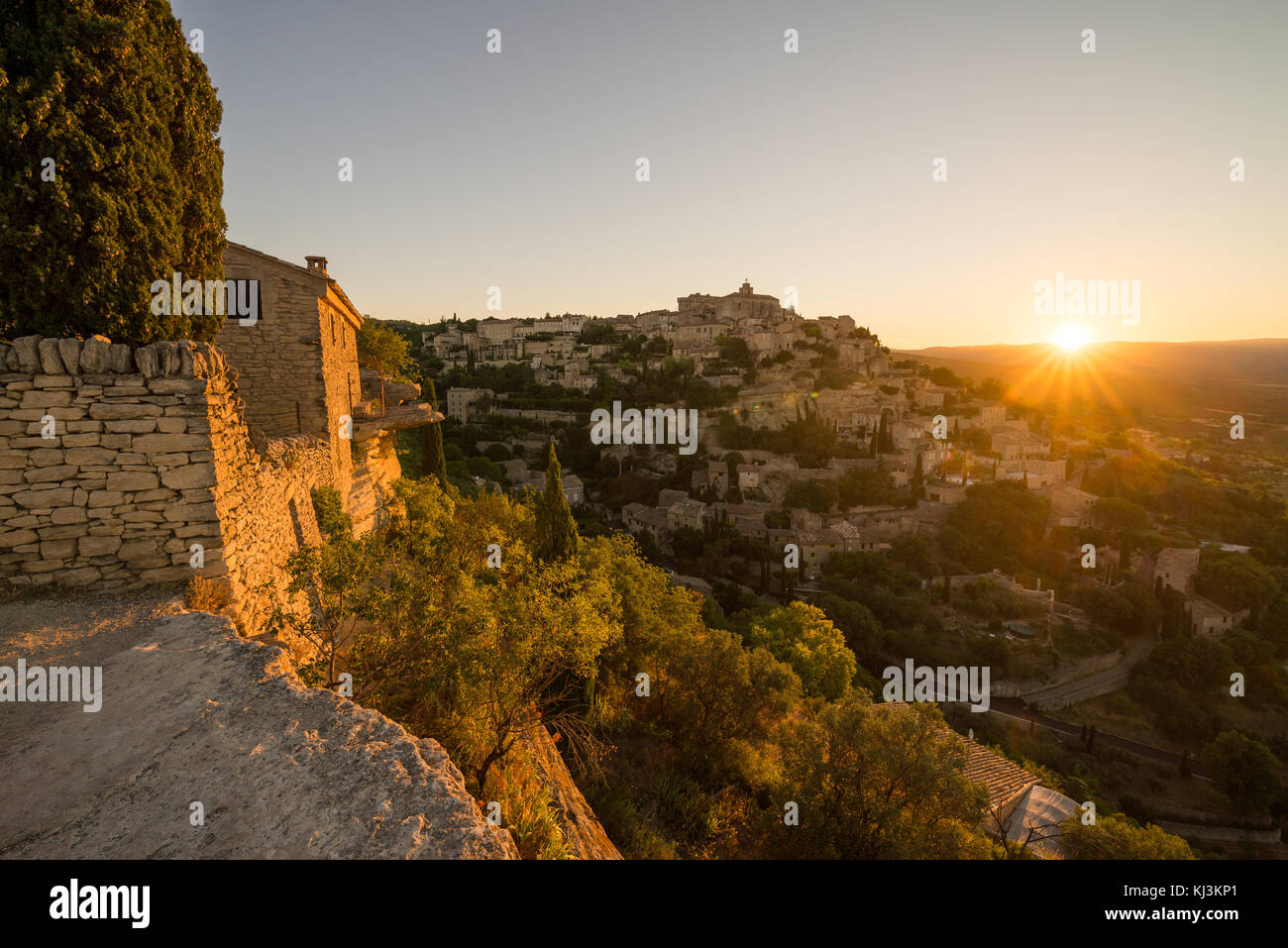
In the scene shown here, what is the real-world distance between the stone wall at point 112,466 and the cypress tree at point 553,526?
28.6 feet

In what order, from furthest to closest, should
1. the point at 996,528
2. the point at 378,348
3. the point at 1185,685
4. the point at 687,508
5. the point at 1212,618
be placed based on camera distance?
the point at 687,508, the point at 996,528, the point at 1212,618, the point at 1185,685, the point at 378,348

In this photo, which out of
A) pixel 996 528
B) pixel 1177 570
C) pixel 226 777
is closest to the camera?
pixel 226 777

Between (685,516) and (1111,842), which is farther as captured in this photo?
(685,516)

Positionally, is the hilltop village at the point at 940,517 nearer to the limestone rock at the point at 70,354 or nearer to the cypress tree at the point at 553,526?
the cypress tree at the point at 553,526

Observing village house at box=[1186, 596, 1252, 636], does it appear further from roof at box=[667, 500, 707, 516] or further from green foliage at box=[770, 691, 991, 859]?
green foliage at box=[770, 691, 991, 859]

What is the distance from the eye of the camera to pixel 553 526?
13.7 metres

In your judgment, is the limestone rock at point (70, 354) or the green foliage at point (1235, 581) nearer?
the limestone rock at point (70, 354)

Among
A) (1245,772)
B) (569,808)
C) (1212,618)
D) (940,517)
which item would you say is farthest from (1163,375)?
(569,808)

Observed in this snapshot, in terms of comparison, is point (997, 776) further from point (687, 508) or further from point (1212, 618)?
point (1212, 618)

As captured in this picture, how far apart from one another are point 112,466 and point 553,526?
9471 millimetres

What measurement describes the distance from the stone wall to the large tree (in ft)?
1.59

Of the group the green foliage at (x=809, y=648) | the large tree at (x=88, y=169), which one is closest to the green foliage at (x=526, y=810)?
the large tree at (x=88, y=169)

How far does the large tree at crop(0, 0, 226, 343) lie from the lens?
4.32m

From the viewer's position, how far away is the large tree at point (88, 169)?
4.32 metres
